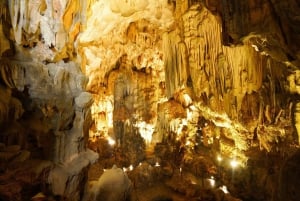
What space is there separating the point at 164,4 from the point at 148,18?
3.76 ft

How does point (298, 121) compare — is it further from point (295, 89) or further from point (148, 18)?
point (148, 18)

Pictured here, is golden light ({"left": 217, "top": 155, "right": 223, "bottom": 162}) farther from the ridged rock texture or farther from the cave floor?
the cave floor

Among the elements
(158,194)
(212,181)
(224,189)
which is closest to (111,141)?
(158,194)

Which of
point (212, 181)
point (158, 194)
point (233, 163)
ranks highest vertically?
point (233, 163)

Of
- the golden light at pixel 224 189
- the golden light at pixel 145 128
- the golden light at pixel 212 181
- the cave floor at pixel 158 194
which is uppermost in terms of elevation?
the golden light at pixel 145 128

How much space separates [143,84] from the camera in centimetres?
1246

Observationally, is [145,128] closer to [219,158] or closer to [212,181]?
[219,158]

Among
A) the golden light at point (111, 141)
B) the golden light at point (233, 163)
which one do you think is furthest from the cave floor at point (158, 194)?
the golden light at point (111, 141)

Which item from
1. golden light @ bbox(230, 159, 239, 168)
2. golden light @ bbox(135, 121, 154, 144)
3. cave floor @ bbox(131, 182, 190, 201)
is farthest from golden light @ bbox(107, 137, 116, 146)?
golden light @ bbox(230, 159, 239, 168)

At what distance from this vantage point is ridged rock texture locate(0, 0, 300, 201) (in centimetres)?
489

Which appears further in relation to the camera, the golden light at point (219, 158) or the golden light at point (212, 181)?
the golden light at point (219, 158)

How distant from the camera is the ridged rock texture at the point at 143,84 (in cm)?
489

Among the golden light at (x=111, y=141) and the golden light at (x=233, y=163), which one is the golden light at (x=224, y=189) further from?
the golden light at (x=111, y=141)

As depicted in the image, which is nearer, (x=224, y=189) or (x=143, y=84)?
(x=224, y=189)
